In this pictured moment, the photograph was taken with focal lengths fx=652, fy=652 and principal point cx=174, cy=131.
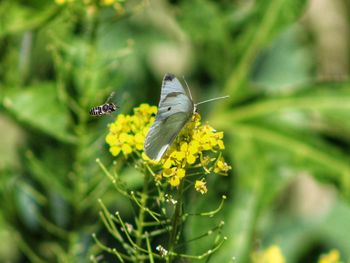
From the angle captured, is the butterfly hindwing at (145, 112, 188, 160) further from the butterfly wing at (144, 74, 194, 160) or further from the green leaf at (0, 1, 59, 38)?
the green leaf at (0, 1, 59, 38)

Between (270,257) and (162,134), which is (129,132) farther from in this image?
(270,257)

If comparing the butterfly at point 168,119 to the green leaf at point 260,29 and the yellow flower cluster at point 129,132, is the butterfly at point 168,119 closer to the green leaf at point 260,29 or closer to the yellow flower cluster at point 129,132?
the yellow flower cluster at point 129,132

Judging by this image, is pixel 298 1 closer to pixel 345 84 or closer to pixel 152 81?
pixel 345 84

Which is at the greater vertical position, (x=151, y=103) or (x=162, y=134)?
(x=162, y=134)

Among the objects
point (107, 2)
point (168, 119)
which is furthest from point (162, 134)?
point (107, 2)

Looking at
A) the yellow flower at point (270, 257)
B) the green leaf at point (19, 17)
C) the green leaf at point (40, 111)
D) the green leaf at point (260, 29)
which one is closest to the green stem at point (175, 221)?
the yellow flower at point (270, 257)

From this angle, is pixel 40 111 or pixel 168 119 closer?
pixel 168 119

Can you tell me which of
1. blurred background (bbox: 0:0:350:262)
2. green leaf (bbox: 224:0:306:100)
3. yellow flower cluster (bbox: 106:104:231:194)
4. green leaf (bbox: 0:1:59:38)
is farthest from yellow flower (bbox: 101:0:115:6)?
green leaf (bbox: 224:0:306:100)

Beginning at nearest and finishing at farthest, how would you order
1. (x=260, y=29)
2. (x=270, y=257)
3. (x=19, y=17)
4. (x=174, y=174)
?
(x=174, y=174) → (x=270, y=257) → (x=19, y=17) → (x=260, y=29)
